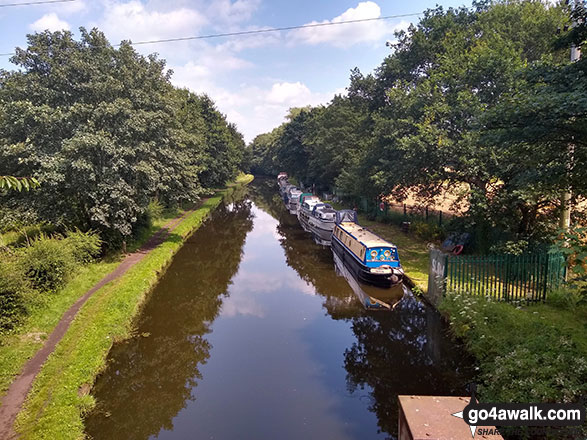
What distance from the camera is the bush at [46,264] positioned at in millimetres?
12949

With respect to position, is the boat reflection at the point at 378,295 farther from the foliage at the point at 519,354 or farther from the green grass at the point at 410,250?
the foliage at the point at 519,354

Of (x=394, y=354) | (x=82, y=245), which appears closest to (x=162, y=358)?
(x=394, y=354)

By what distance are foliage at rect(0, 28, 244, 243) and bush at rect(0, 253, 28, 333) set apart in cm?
573

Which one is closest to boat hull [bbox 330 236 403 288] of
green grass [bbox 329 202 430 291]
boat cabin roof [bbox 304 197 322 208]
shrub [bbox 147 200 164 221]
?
green grass [bbox 329 202 430 291]

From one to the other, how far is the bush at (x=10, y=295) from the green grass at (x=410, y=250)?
1410cm

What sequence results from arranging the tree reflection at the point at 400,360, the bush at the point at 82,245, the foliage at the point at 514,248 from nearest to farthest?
1. the tree reflection at the point at 400,360
2. the foliage at the point at 514,248
3. the bush at the point at 82,245

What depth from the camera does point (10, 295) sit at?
10.8 m

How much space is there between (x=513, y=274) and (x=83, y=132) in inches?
710

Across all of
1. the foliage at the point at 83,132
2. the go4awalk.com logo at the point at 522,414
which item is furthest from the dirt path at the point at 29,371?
the go4awalk.com logo at the point at 522,414

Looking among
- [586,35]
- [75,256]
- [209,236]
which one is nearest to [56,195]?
[75,256]

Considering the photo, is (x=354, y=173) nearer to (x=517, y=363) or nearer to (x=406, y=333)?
(x=406, y=333)

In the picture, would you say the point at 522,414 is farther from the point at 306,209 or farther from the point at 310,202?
the point at 310,202

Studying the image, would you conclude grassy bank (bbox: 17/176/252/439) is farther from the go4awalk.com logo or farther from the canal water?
the go4awalk.com logo

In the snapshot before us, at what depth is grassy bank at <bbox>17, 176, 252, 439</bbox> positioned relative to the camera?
7.38m
